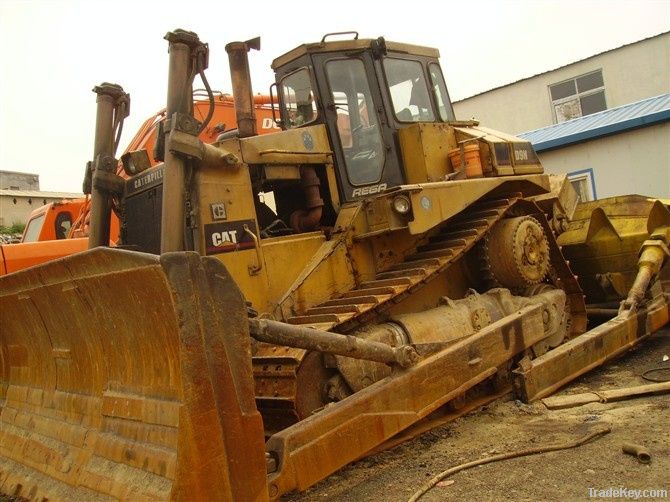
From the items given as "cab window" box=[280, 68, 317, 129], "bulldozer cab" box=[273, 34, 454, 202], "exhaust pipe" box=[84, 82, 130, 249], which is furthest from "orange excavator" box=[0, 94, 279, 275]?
"bulldozer cab" box=[273, 34, 454, 202]

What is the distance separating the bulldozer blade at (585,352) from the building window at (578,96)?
15.2 meters

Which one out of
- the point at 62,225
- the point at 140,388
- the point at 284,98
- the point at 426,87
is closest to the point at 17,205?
the point at 62,225

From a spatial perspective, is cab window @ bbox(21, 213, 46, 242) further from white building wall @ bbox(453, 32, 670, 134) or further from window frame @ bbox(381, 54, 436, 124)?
white building wall @ bbox(453, 32, 670, 134)

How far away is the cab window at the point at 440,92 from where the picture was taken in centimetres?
623

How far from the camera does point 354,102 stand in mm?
5484

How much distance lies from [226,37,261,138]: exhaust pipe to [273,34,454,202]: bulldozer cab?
20.8 inches

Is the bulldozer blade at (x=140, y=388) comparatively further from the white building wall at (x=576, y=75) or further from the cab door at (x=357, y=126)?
the white building wall at (x=576, y=75)

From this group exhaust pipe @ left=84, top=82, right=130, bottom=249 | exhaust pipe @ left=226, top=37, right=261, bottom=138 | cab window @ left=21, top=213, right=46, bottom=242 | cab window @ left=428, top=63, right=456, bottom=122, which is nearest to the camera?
exhaust pipe @ left=226, top=37, right=261, bottom=138

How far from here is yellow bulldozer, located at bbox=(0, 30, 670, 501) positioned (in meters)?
2.90

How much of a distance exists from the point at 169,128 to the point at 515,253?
10.2 feet

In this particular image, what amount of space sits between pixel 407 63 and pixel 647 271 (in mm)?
3093

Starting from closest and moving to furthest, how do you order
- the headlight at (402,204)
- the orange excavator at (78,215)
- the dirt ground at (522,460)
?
1. the dirt ground at (522,460)
2. the headlight at (402,204)
3. the orange excavator at (78,215)

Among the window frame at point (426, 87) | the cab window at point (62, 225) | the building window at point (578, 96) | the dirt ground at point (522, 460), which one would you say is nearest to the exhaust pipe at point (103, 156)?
the window frame at point (426, 87)

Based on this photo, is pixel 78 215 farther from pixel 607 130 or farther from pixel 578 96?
pixel 578 96
